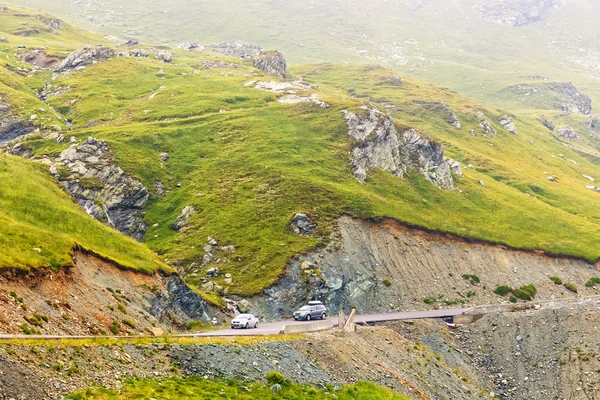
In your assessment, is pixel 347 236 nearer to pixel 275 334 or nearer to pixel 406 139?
pixel 275 334

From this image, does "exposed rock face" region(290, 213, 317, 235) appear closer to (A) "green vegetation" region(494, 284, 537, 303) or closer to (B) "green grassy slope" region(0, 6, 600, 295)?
(B) "green grassy slope" region(0, 6, 600, 295)

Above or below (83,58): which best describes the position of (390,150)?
below

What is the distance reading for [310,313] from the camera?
65625 mm

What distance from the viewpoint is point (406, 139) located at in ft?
447

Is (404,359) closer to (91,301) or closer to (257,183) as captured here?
(91,301)

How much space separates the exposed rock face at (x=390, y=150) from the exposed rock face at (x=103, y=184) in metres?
52.8

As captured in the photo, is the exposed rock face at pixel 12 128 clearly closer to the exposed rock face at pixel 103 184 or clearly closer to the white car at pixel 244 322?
the exposed rock face at pixel 103 184

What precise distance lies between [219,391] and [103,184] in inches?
2685

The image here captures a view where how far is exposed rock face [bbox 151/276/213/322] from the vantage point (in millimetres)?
52281

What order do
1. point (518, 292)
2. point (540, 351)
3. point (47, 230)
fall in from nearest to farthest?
1. point (47, 230)
2. point (540, 351)
3. point (518, 292)

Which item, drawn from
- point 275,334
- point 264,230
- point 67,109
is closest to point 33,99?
point 67,109

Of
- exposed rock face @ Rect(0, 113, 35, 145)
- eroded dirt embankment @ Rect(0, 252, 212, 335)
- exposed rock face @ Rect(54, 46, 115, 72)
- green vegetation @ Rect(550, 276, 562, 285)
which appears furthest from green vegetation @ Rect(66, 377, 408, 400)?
exposed rock face @ Rect(54, 46, 115, 72)

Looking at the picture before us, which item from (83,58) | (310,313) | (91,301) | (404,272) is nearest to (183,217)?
(310,313)

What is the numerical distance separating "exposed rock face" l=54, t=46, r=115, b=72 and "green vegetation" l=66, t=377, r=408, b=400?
562ft
